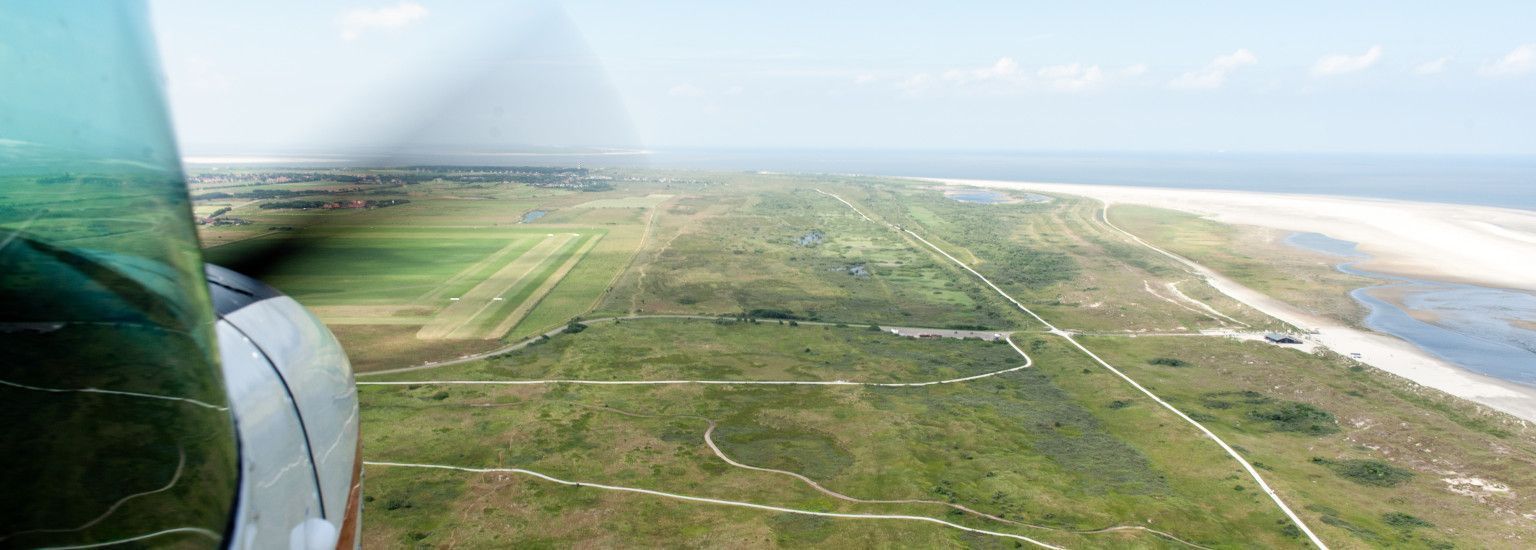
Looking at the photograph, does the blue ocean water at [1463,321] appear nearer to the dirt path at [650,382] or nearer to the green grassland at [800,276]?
the green grassland at [800,276]

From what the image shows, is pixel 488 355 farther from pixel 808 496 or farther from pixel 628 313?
pixel 808 496

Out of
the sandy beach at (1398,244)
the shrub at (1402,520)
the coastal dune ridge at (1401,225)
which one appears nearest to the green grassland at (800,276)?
the sandy beach at (1398,244)

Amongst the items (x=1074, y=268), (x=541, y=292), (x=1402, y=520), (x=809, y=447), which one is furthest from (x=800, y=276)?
(x=1402, y=520)

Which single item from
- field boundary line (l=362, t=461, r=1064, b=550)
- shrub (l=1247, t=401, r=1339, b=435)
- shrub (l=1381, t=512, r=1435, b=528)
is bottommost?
shrub (l=1381, t=512, r=1435, b=528)

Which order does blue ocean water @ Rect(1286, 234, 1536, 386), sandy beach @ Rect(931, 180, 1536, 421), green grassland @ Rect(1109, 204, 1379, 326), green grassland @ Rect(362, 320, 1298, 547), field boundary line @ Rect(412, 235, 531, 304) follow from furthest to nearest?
green grassland @ Rect(1109, 204, 1379, 326), field boundary line @ Rect(412, 235, 531, 304), blue ocean water @ Rect(1286, 234, 1536, 386), sandy beach @ Rect(931, 180, 1536, 421), green grassland @ Rect(362, 320, 1298, 547)

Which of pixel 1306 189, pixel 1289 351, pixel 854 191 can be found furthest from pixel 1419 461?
pixel 1306 189

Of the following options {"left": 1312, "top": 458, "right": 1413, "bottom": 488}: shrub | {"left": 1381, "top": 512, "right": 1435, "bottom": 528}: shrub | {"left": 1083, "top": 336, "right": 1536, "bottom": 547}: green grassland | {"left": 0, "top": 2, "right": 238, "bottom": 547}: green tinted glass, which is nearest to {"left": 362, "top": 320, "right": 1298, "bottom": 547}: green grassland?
{"left": 1083, "top": 336, "right": 1536, "bottom": 547}: green grassland

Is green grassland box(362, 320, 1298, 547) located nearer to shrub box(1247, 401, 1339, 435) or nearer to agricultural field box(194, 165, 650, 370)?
shrub box(1247, 401, 1339, 435)
